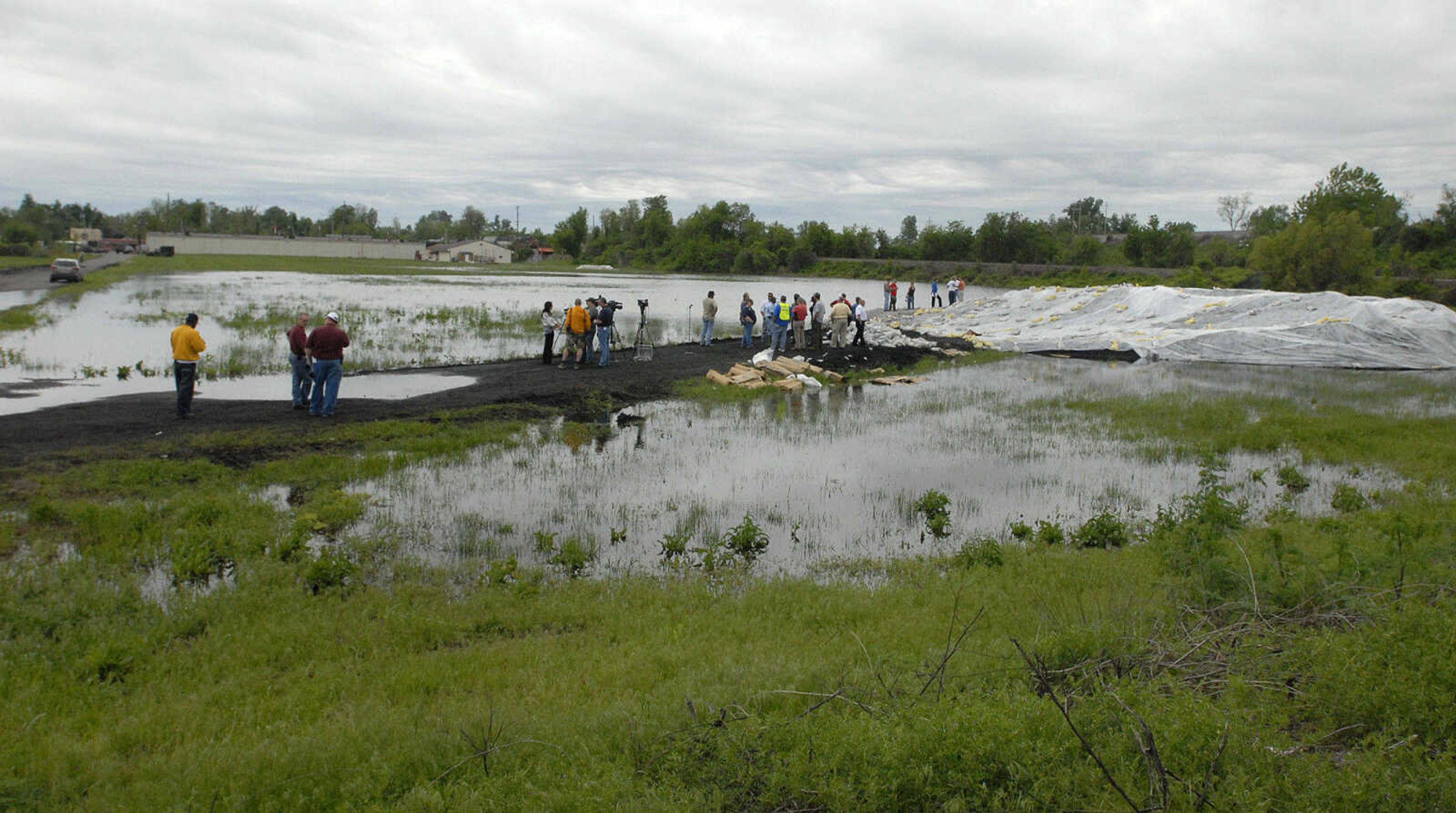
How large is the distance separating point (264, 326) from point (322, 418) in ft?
59.4

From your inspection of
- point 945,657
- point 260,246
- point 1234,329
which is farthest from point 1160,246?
point 260,246

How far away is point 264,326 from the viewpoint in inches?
1186

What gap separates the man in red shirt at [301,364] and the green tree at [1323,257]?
1918 inches

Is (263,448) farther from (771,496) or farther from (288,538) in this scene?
(771,496)

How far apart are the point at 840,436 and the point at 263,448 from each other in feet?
30.5

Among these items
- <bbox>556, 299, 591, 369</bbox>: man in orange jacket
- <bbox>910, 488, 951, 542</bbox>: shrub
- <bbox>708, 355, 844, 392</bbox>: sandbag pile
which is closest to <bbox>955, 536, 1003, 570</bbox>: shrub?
<bbox>910, 488, 951, 542</bbox>: shrub

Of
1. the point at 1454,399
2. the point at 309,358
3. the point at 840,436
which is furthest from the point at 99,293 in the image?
the point at 1454,399

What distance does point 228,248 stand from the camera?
430 ft

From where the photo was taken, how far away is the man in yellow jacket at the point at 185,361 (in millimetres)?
13812

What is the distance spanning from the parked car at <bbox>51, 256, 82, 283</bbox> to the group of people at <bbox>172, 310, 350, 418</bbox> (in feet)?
157

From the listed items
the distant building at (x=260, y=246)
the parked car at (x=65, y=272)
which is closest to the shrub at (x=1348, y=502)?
the parked car at (x=65, y=272)

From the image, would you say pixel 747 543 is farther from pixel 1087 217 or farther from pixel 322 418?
pixel 1087 217

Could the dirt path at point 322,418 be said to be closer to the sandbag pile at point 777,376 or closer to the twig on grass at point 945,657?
the sandbag pile at point 777,376

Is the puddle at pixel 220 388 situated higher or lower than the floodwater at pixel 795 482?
higher
